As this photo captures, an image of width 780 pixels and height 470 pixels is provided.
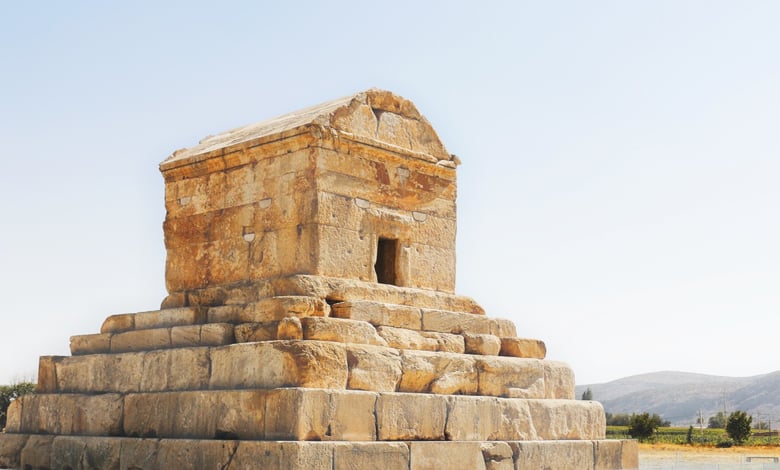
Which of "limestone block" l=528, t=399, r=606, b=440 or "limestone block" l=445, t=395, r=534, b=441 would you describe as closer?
"limestone block" l=445, t=395, r=534, b=441

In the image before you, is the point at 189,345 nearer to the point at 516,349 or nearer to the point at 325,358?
the point at 325,358

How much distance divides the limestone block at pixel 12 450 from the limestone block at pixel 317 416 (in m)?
3.64

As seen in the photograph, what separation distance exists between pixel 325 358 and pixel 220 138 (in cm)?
408

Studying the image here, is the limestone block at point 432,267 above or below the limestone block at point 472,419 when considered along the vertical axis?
above

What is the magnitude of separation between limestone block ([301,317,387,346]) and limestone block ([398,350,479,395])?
1.08ft

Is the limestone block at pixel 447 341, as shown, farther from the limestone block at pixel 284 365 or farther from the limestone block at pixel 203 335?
the limestone block at pixel 203 335

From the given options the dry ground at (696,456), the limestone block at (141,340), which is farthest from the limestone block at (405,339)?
the dry ground at (696,456)

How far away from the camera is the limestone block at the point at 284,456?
25.6ft

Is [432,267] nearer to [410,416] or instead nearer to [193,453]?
[410,416]

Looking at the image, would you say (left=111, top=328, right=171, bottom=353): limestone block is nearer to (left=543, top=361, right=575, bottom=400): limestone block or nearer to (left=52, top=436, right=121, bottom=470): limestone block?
(left=52, top=436, right=121, bottom=470): limestone block

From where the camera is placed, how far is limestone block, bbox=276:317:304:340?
8617mm

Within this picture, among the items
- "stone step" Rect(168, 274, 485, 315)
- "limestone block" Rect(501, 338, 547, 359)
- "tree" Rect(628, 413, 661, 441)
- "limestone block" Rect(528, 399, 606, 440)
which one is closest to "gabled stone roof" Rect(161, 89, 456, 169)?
"stone step" Rect(168, 274, 485, 315)

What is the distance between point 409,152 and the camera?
1060 centimetres

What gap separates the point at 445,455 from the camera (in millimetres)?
8859
